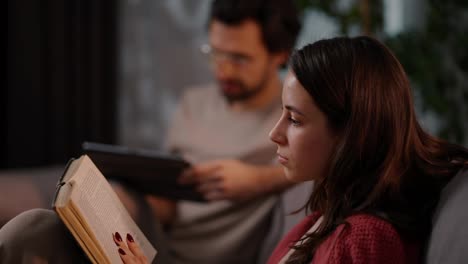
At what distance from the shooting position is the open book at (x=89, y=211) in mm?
1080

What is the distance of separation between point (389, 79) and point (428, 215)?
0.26m

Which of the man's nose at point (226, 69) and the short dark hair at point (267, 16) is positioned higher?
the short dark hair at point (267, 16)

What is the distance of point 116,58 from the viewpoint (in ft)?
10.2

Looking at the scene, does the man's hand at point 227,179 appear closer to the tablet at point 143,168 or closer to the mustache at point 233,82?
the tablet at point 143,168

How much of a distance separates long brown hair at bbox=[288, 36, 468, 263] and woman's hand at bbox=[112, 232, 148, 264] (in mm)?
271

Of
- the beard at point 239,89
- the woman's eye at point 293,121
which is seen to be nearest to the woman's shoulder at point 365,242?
the woman's eye at point 293,121

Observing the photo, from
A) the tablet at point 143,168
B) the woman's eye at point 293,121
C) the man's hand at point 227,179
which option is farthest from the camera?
the man's hand at point 227,179

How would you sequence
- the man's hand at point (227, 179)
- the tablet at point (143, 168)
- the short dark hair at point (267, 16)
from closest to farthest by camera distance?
1. the tablet at point (143, 168)
2. the man's hand at point (227, 179)
3. the short dark hair at point (267, 16)

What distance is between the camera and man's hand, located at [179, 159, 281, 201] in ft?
6.57

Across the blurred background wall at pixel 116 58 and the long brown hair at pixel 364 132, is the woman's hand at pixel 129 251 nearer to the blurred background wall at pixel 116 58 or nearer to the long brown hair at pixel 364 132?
the long brown hair at pixel 364 132

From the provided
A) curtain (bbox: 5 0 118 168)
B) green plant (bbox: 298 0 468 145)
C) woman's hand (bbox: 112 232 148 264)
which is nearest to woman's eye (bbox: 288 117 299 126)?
woman's hand (bbox: 112 232 148 264)

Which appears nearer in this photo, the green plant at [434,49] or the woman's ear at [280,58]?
the woman's ear at [280,58]

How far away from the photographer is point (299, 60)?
1.16 m

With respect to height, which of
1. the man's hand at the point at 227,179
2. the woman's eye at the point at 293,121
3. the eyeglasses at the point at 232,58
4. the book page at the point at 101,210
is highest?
the woman's eye at the point at 293,121
